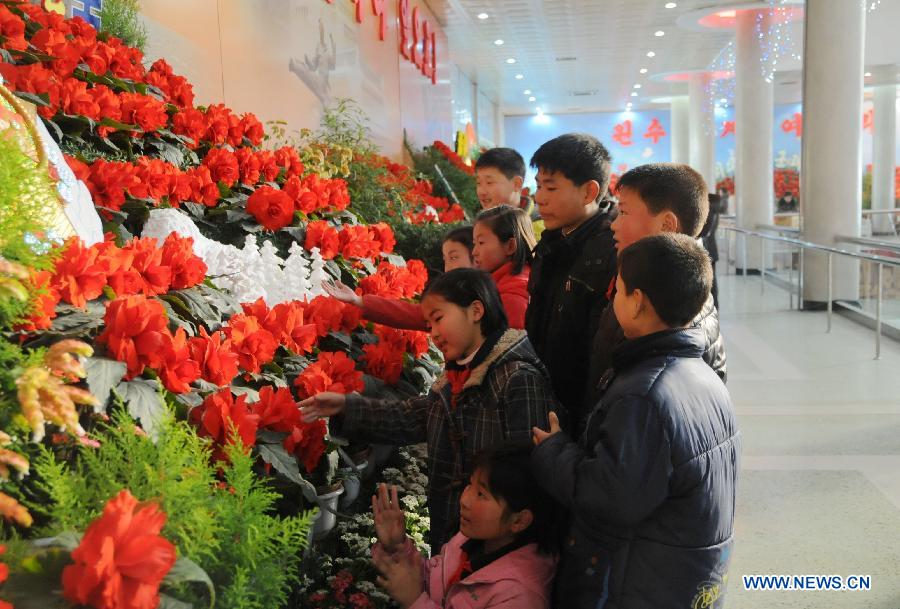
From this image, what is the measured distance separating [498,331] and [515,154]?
2.23 m

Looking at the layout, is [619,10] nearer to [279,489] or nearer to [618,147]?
[279,489]

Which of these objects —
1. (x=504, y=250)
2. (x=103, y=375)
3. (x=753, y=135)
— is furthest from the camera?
(x=753, y=135)

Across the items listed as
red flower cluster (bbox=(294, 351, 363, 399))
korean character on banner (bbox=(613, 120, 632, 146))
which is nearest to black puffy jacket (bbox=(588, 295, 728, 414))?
red flower cluster (bbox=(294, 351, 363, 399))

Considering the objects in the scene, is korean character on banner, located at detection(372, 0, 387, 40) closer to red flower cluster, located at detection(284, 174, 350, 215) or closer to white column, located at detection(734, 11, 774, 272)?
red flower cluster, located at detection(284, 174, 350, 215)

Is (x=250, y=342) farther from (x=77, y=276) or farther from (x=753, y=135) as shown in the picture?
(x=753, y=135)

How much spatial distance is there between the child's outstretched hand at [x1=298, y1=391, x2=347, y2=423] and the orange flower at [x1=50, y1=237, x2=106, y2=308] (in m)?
0.53

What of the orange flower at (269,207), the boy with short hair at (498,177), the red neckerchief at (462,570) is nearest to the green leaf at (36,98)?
the orange flower at (269,207)

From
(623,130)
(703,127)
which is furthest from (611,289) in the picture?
(623,130)

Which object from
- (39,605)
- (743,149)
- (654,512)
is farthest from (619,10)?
(39,605)

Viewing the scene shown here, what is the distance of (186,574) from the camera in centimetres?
92

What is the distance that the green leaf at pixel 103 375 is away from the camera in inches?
50.7

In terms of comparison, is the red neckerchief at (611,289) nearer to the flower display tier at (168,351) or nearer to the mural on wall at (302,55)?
the flower display tier at (168,351)

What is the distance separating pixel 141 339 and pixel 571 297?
4.21 ft

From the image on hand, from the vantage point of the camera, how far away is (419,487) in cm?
273
